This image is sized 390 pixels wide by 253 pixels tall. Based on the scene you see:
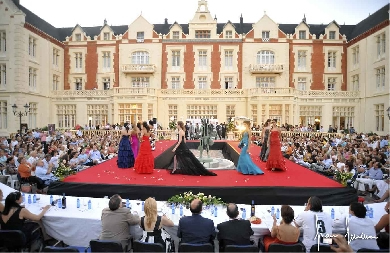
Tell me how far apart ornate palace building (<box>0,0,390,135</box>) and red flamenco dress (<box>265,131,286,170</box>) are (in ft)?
60.6

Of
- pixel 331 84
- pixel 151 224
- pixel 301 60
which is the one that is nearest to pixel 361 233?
pixel 151 224

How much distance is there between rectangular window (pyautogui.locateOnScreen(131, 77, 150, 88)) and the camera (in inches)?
1286

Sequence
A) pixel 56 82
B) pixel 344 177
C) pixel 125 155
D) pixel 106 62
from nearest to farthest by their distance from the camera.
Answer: pixel 344 177 → pixel 125 155 → pixel 56 82 → pixel 106 62

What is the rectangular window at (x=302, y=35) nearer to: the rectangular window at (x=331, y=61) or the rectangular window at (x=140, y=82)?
the rectangular window at (x=331, y=61)

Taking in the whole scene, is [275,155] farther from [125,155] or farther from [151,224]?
[151,224]

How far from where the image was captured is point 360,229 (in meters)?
4.25

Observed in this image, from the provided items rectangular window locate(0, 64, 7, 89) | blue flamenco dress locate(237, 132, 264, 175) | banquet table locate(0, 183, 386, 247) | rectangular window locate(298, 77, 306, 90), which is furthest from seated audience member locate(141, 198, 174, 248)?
rectangular window locate(298, 77, 306, 90)

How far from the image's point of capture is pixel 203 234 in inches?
167

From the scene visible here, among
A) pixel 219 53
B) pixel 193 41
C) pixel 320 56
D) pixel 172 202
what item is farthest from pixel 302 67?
pixel 172 202

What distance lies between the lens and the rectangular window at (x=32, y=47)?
86.0 ft

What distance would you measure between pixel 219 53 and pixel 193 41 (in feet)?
10.8

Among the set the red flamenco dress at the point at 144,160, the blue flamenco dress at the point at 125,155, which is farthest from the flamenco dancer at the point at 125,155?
the red flamenco dress at the point at 144,160

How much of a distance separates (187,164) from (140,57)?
25.5 meters

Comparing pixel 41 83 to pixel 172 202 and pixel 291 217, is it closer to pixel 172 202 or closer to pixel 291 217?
pixel 172 202
